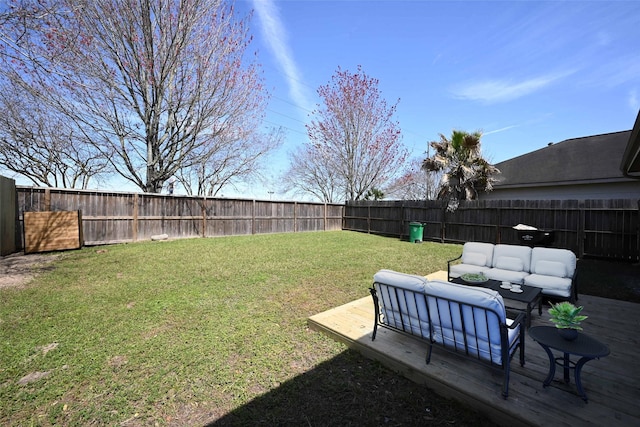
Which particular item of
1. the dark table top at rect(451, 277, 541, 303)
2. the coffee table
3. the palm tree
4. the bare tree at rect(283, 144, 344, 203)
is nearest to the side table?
the coffee table

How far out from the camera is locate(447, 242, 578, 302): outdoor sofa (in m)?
4.11

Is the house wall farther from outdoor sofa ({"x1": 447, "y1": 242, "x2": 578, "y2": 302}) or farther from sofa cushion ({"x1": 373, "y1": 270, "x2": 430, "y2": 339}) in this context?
sofa cushion ({"x1": 373, "y1": 270, "x2": 430, "y2": 339})

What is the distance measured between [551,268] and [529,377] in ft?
9.59

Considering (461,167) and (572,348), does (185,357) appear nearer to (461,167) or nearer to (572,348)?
(572,348)

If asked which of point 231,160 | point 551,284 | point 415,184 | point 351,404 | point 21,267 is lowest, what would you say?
point 351,404

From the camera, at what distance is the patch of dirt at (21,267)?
501cm

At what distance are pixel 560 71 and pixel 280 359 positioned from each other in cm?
1148

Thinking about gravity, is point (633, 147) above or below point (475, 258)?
above

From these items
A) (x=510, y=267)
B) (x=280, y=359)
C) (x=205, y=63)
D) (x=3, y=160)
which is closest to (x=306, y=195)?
(x=205, y=63)

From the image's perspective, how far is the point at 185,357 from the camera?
2762 mm

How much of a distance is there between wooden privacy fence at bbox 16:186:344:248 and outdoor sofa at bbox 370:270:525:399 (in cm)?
978

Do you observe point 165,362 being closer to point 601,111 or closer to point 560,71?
point 560,71

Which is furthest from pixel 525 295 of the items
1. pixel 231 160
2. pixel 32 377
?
pixel 231 160

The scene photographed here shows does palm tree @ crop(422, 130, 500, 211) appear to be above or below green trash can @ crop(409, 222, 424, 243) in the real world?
above
